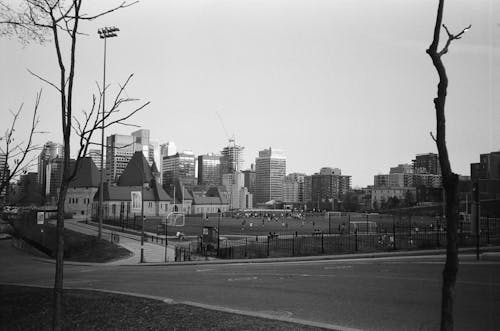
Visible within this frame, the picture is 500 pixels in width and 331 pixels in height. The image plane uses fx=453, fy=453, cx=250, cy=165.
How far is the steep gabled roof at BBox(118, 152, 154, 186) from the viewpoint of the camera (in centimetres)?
11075

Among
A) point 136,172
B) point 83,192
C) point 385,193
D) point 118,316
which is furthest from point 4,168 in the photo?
point 385,193

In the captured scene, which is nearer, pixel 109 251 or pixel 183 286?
pixel 183 286

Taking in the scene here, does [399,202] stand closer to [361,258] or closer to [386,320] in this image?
[361,258]

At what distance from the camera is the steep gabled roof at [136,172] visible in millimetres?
110750

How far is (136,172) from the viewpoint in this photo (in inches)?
4518

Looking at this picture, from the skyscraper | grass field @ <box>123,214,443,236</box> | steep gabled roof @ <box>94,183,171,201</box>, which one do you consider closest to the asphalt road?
grass field @ <box>123,214,443,236</box>

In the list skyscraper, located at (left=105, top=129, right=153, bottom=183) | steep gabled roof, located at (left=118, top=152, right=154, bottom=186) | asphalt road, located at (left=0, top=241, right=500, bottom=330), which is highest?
skyscraper, located at (left=105, top=129, right=153, bottom=183)

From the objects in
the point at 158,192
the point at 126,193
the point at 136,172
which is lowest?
the point at 126,193

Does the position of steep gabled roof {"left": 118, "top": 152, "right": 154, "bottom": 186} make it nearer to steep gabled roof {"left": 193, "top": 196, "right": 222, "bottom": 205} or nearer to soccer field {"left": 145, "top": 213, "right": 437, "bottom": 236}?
steep gabled roof {"left": 193, "top": 196, "right": 222, "bottom": 205}

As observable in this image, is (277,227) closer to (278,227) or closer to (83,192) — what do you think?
(278,227)

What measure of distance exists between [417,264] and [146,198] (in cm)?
9946

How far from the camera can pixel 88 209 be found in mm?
111438

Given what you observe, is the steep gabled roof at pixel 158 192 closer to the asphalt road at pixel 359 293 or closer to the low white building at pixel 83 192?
the low white building at pixel 83 192

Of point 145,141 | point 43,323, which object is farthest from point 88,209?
point 43,323
